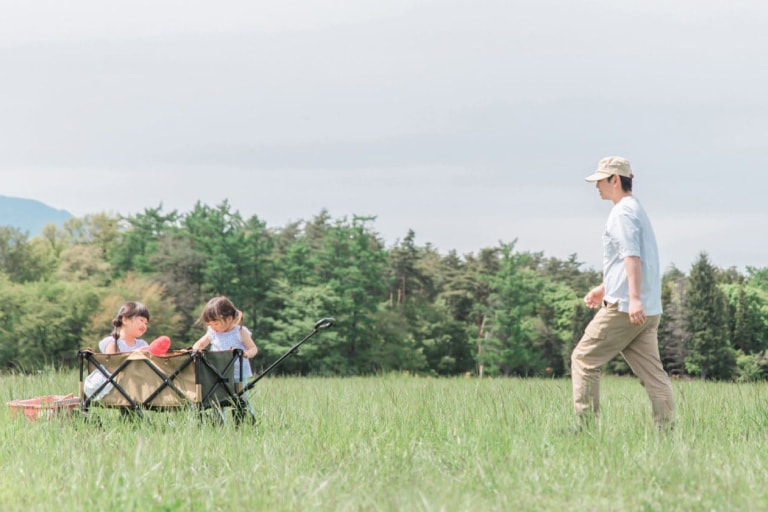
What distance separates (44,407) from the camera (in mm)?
6094

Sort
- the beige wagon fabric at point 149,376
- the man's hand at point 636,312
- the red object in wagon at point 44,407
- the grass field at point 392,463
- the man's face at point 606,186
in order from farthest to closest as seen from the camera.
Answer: the red object in wagon at point 44,407 → the man's face at point 606,186 → the beige wagon fabric at point 149,376 → the man's hand at point 636,312 → the grass field at point 392,463

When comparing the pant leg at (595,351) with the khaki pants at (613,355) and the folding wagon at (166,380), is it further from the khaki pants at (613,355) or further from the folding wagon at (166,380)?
the folding wagon at (166,380)

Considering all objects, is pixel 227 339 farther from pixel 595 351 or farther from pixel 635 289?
pixel 635 289

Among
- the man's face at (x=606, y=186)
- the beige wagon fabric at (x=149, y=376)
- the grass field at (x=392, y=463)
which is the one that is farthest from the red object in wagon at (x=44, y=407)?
the man's face at (x=606, y=186)

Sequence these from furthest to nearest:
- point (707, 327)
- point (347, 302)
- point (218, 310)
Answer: point (347, 302) < point (707, 327) < point (218, 310)

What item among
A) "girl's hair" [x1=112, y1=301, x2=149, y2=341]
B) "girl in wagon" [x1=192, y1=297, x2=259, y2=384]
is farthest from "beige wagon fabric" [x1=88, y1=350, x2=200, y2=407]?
"girl's hair" [x1=112, y1=301, x2=149, y2=341]

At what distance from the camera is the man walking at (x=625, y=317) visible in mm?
5629

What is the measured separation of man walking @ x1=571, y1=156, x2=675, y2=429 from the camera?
563 centimetres

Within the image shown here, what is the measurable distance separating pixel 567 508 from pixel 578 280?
4480 cm

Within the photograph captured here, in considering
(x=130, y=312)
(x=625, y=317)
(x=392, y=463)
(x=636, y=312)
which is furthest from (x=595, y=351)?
(x=130, y=312)

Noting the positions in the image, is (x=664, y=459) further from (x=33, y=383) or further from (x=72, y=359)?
(x=72, y=359)

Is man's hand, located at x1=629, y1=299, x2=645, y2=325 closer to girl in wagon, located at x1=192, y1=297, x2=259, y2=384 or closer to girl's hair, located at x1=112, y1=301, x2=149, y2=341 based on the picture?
girl in wagon, located at x1=192, y1=297, x2=259, y2=384

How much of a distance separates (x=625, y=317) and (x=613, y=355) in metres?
0.29

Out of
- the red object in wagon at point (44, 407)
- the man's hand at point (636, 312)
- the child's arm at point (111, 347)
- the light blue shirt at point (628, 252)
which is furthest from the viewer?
the child's arm at point (111, 347)
